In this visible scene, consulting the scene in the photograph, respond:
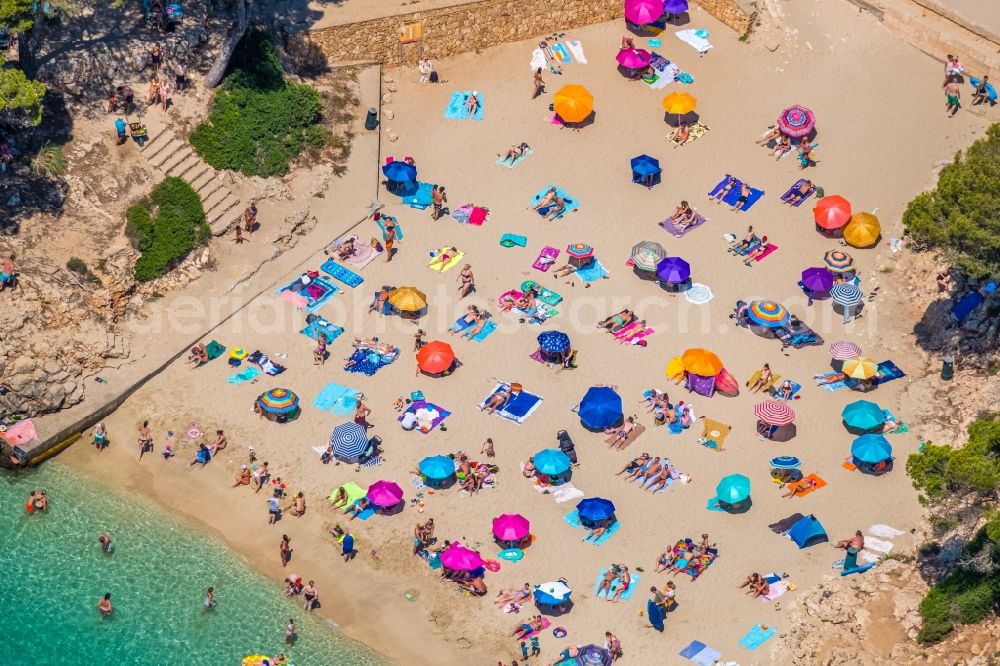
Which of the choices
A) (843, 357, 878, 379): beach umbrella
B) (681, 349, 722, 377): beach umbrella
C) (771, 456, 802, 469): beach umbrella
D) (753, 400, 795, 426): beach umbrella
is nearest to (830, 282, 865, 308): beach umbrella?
(843, 357, 878, 379): beach umbrella

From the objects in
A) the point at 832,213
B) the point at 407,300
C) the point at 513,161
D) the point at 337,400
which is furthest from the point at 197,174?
the point at 832,213

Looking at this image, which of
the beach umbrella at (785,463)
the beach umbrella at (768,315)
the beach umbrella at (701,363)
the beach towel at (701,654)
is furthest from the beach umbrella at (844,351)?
the beach towel at (701,654)

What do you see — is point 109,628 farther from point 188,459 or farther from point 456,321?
point 456,321

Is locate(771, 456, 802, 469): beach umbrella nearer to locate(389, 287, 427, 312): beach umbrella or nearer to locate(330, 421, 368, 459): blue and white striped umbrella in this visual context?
locate(330, 421, 368, 459): blue and white striped umbrella

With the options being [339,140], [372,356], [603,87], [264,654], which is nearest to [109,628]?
[264,654]

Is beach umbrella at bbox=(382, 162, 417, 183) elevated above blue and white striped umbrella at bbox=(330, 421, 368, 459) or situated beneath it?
elevated above

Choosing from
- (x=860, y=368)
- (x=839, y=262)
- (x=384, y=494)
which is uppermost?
(x=839, y=262)

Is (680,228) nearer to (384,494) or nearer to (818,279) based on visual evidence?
(818,279)
